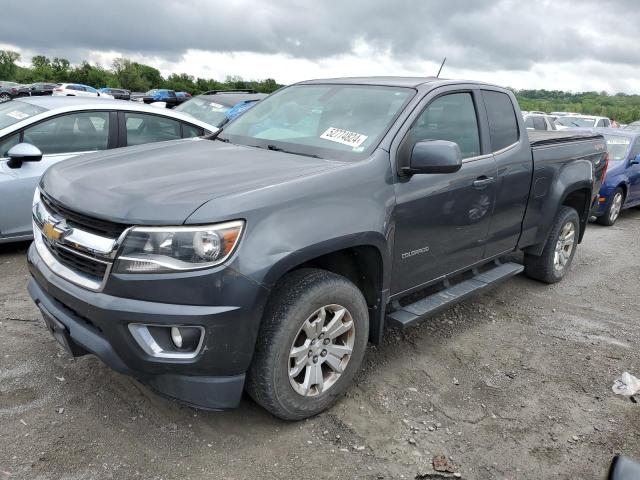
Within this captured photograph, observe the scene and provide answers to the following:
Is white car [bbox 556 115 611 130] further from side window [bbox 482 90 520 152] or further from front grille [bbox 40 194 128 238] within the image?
front grille [bbox 40 194 128 238]

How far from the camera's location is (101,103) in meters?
5.49

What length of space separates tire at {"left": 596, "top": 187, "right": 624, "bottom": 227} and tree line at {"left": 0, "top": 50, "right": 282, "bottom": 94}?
65654 millimetres

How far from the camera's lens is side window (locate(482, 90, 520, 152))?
4043 millimetres

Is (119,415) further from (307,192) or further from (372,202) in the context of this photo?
(372,202)

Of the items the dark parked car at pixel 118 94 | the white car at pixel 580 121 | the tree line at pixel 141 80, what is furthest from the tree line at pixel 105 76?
the white car at pixel 580 121

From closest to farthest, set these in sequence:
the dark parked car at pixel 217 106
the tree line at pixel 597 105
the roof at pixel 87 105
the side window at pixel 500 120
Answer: the side window at pixel 500 120, the roof at pixel 87 105, the dark parked car at pixel 217 106, the tree line at pixel 597 105

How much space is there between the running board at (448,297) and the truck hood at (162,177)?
1.08 metres

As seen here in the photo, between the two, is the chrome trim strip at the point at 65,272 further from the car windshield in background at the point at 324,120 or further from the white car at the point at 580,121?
the white car at the point at 580,121

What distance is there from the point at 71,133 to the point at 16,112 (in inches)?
23.2

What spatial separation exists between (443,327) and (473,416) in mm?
1198

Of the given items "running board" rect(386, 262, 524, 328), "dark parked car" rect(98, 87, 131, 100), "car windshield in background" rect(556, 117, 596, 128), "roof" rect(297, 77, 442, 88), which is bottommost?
"dark parked car" rect(98, 87, 131, 100)

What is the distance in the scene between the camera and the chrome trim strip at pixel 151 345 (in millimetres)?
2367

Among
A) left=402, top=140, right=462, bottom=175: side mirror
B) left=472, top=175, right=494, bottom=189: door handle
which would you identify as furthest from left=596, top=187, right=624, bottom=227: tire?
left=402, top=140, right=462, bottom=175: side mirror

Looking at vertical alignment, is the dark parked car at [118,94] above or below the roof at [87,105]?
below
